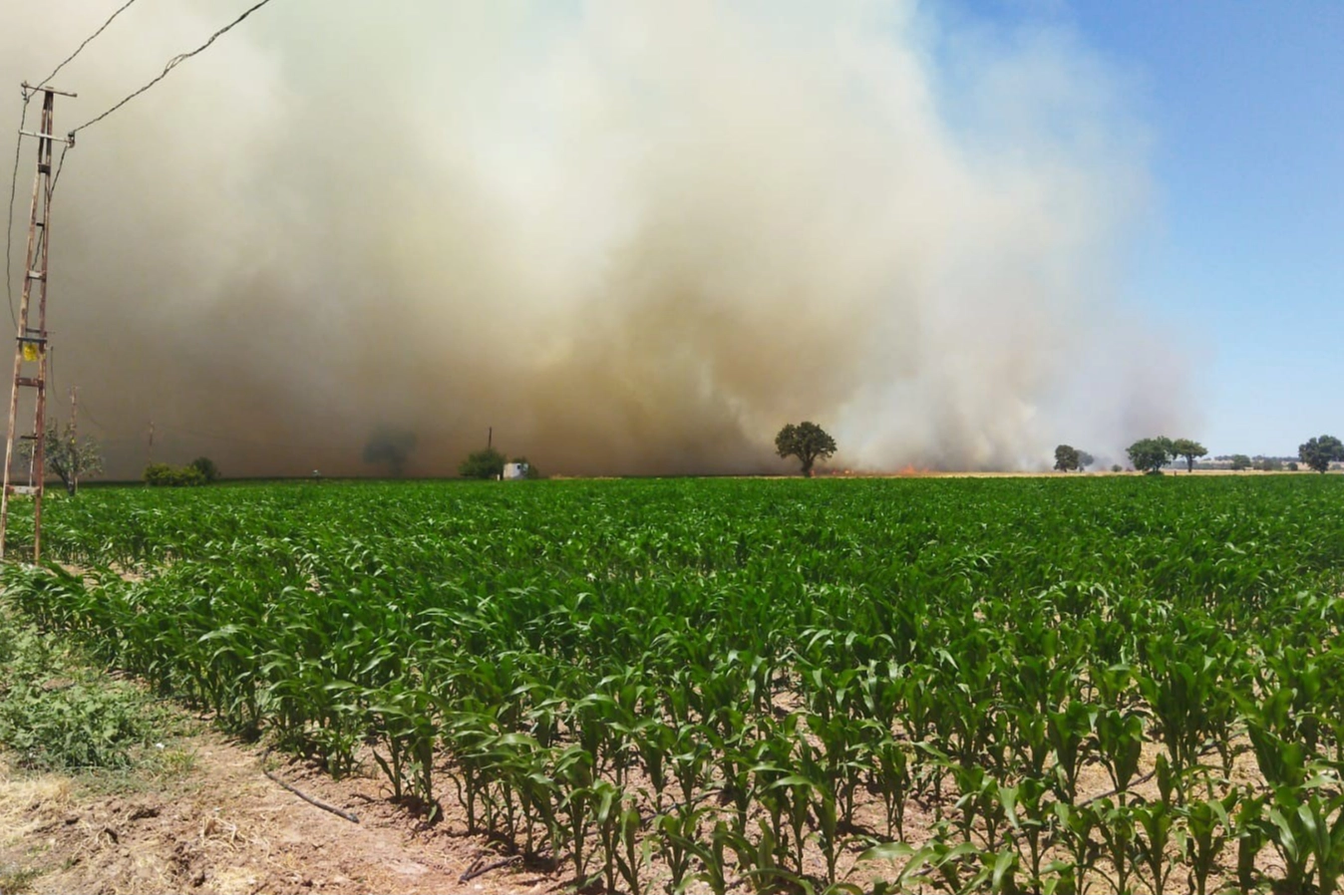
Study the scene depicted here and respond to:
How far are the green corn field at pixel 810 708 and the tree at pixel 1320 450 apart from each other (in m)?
218

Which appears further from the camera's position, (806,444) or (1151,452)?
(1151,452)

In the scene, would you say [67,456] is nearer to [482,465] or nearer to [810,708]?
[482,465]

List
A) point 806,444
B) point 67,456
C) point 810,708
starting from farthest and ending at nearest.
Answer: point 806,444 → point 67,456 → point 810,708

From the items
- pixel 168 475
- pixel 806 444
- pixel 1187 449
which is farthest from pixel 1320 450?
pixel 168 475

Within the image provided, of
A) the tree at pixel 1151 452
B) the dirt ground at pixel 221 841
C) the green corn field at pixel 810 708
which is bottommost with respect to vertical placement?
the dirt ground at pixel 221 841

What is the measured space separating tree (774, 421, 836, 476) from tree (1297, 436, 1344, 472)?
439 feet

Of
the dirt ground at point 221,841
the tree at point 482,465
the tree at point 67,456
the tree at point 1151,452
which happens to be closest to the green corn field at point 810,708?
the dirt ground at point 221,841

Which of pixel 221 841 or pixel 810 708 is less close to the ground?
pixel 810 708

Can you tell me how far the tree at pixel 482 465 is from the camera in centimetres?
12888

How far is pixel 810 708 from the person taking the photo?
6.00m

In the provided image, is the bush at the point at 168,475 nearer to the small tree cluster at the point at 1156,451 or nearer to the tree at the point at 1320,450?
the small tree cluster at the point at 1156,451

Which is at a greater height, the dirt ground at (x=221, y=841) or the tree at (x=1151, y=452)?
the tree at (x=1151, y=452)

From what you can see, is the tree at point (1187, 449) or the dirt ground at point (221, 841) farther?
the tree at point (1187, 449)

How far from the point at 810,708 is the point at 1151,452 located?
187851mm
